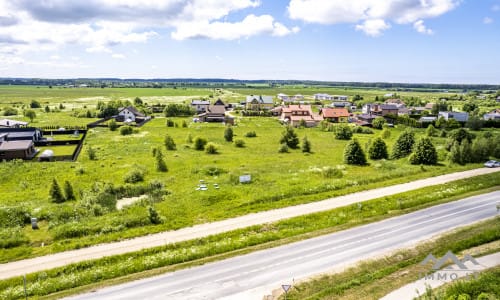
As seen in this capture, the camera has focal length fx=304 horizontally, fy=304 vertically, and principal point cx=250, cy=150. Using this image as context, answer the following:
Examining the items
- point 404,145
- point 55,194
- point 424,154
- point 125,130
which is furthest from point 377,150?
point 125,130

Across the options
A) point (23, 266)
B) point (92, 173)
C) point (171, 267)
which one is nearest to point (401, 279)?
point (171, 267)

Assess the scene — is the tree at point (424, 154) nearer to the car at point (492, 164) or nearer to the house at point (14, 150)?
the car at point (492, 164)

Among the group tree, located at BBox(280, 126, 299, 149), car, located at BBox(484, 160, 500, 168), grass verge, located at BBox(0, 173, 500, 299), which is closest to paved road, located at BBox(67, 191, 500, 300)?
grass verge, located at BBox(0, 173, 500, 299)

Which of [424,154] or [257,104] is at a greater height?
[257,104]

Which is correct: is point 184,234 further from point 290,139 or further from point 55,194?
point 290,139

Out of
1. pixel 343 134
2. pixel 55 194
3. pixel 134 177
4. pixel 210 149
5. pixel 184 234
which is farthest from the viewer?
pixel 343 134

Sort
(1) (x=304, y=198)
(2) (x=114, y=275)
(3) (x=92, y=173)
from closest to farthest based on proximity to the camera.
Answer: (2) (x=114, y=275), (1) (x=304, y=198), (3) (x=92, y=173)

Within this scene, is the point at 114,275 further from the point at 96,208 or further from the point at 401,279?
the point at 401,279
